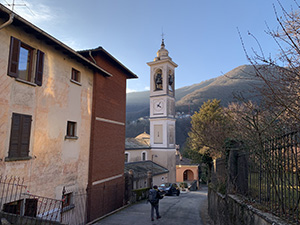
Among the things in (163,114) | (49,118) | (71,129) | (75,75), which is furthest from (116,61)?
(163,114)

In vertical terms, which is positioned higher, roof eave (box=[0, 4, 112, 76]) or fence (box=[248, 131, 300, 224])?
roof eave (box=[0, 4, 112, 76])

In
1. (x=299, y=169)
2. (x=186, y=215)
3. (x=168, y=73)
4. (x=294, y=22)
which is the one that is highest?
(x=168, y=73)

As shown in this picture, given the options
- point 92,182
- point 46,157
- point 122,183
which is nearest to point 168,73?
point 122,183

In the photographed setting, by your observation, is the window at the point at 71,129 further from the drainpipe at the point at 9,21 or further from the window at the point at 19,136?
the drainpipe at the point at 9,21

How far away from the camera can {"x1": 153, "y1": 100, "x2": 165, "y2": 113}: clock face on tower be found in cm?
3266

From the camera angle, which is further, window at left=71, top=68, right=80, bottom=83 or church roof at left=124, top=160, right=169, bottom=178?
church roof at left=124, top=160, right=169, bottom=178

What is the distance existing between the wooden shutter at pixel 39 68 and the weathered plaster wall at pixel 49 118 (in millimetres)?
252

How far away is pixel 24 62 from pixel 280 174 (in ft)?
28.3

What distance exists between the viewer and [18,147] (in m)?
7.39

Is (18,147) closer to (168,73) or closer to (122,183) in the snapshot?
(122,183)

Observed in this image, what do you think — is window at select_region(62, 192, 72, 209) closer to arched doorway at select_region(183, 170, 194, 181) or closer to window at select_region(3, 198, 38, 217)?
window at select_region(3, 198, 38, 217)

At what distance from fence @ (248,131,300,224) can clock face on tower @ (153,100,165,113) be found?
2768cm

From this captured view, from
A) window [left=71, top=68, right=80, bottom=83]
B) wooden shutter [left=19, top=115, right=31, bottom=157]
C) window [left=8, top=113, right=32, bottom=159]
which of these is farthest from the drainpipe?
window [left=71, top=68, right=80, bottom=83]

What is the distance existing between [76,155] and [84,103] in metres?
2.76
